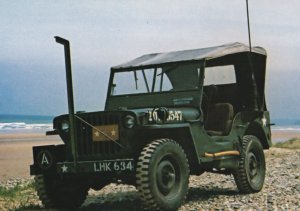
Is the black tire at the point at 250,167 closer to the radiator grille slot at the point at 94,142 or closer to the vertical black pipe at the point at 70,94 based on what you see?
the radiator grille slot at the point at 94,142

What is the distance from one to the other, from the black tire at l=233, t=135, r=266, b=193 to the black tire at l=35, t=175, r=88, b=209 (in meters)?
2.57

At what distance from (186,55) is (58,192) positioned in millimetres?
2983

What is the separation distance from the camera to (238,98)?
35.4 ft

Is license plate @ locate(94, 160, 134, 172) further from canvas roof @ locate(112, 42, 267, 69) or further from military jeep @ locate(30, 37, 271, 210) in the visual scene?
canvas roof @ locate(112, 42, 267, 69)

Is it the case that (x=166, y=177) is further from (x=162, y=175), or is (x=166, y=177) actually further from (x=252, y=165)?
(x=252, y=165)

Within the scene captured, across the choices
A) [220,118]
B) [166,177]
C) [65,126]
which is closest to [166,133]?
[166,177]

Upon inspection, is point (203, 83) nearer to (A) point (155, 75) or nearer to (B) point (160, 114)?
(A) point (155, 75)

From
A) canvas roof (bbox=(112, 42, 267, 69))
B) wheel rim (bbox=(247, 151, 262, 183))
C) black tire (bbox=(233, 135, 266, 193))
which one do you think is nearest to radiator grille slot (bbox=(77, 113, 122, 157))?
canvas roof (bbox=(112, 42, 267, 69))

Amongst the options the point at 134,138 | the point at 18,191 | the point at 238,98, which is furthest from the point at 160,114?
the point at 18,191

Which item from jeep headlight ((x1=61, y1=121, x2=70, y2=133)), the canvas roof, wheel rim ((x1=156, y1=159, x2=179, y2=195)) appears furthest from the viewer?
the canvas roof

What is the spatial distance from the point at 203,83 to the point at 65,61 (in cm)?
248

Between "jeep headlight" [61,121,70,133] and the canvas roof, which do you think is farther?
the canvas roof

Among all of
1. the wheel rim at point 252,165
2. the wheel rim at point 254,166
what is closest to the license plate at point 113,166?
the wheel rim at point 254,166

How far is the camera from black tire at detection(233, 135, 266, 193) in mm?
9758
